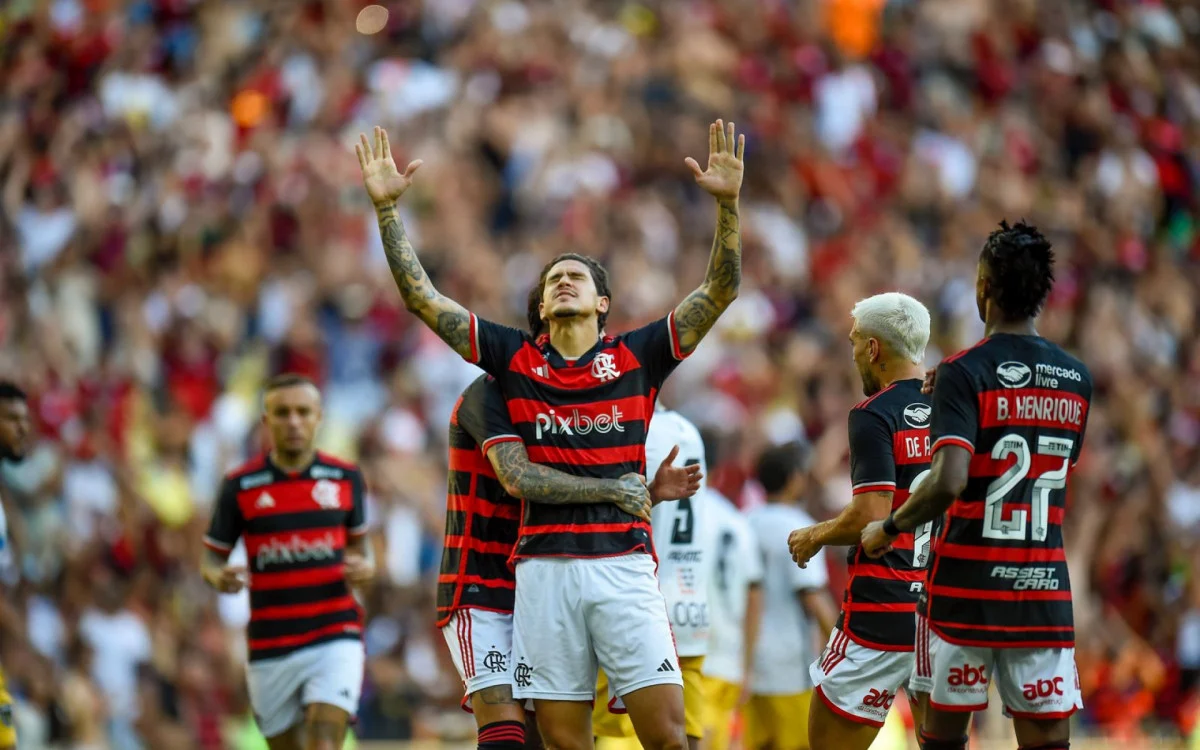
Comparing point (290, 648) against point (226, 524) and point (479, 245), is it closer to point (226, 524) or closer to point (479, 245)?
point (226, 524)

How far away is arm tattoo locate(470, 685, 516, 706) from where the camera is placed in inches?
284

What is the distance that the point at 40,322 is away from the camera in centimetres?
1709

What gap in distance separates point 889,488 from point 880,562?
0.45m

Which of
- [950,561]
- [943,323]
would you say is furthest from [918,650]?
[943,323]

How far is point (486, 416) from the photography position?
7117mm

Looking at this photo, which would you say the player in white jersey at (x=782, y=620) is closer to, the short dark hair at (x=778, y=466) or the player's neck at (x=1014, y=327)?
the short dark hair at (x=778, y=466)

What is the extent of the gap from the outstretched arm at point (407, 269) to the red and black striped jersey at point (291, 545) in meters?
2.77

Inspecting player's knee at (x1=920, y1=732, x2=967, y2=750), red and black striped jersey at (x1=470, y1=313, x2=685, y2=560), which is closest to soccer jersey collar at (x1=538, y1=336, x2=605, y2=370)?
red and black striped jersey at (x1=470, y1=313, x2=685, y2=560)

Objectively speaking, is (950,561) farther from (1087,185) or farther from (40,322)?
(1087,185)

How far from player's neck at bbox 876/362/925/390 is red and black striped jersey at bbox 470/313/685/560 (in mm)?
921

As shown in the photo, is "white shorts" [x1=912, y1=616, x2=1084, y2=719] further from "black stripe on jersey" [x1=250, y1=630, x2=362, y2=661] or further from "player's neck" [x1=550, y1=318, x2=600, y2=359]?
"black stripe on jersey" [x1=250, y1=630, x2=362, y2=661]

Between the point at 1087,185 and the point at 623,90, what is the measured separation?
5.90 metres

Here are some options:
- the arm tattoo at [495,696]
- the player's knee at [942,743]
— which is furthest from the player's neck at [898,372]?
the arm tattoo at [495,696]

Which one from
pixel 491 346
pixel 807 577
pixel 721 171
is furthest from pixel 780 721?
pixel 721 171
